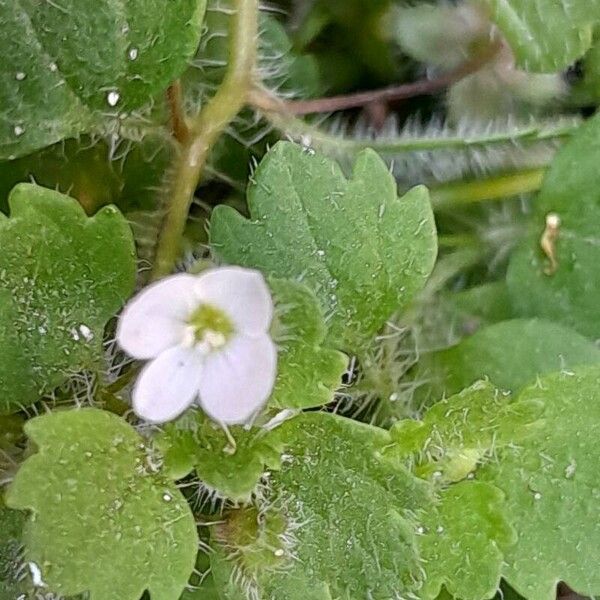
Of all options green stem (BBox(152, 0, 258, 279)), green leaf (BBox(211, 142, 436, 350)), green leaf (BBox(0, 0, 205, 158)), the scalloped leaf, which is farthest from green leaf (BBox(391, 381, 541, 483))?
green leaf (BBox(0, 0, 205, 158))

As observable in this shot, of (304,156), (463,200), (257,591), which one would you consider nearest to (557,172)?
(463,200)

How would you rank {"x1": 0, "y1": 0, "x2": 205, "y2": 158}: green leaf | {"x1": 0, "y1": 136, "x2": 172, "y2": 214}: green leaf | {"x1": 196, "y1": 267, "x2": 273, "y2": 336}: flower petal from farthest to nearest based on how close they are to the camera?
{"x1": 0, "y1": 136, "x2": 172, "y2": 214}: green leaf, {"x1": 0, "y1": 0, "x2": 205, "y2": 158}: green leaf, {"x1": 196, "y1": 267, "x2": 273, "y2": 336}: flower petal

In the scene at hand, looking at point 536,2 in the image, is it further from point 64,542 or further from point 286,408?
point 64,542

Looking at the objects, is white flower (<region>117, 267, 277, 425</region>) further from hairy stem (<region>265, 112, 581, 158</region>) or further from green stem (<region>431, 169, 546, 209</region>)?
green stem (<region>431, 169, 546, 209</region>)

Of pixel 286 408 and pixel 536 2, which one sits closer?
pixel 286 408

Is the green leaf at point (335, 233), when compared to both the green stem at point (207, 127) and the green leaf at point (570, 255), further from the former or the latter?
the green leaf at point (570, 255)
